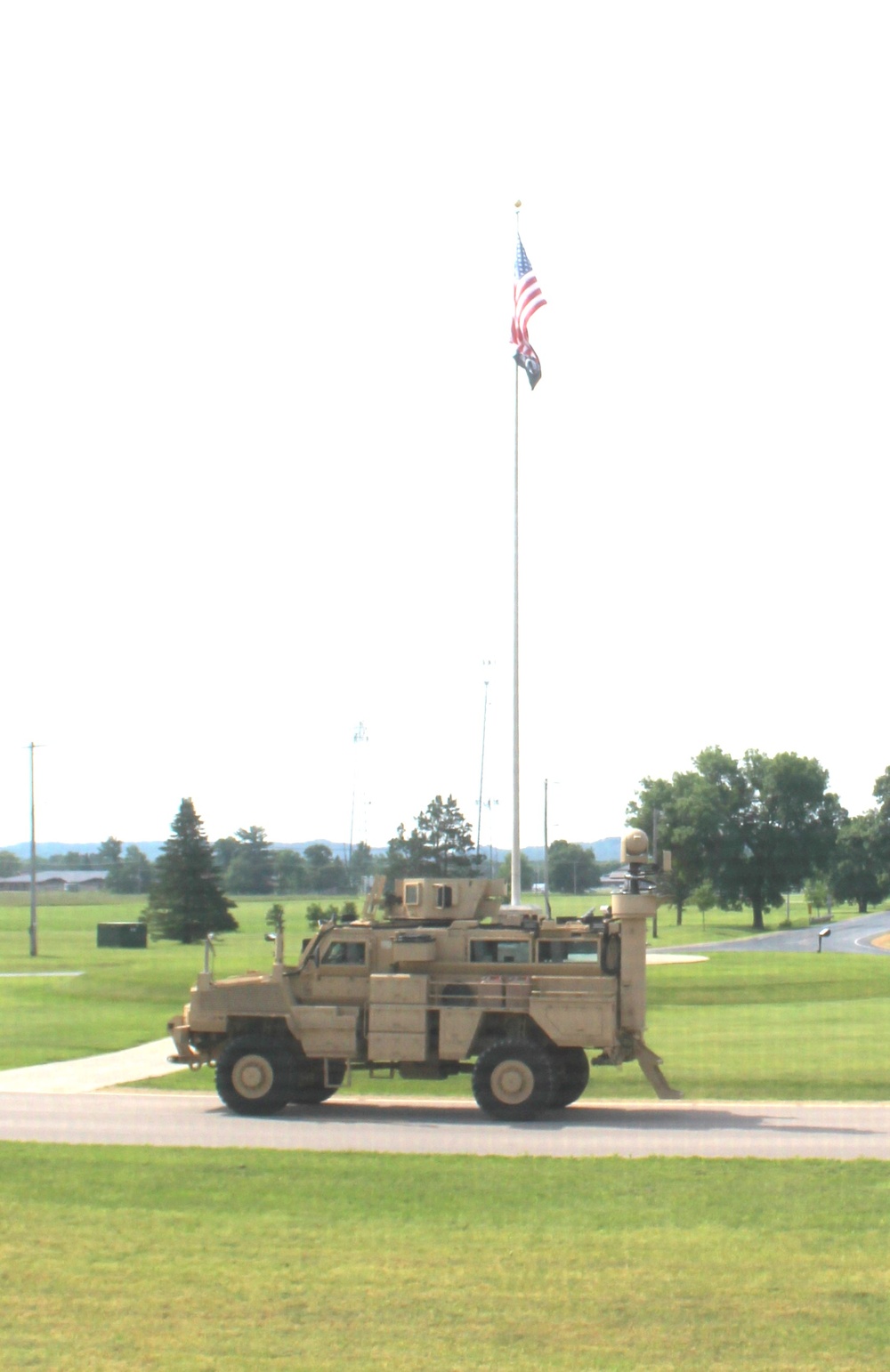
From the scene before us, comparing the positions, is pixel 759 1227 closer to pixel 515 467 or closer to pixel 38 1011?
pixel 515 467

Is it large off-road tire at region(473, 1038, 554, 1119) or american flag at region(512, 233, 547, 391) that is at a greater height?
american flag at region(512, 233, 547, 391)

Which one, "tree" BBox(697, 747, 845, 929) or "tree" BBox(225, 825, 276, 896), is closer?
"tree" BBox(697, 747, 845, 929)

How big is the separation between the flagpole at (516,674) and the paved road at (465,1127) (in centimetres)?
729

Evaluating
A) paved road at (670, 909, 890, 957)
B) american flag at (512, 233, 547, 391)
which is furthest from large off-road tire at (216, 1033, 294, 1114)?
paved road at (670, 909, 890, 957)

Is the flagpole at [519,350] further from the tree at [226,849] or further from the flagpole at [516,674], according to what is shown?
the tree at [226,849]

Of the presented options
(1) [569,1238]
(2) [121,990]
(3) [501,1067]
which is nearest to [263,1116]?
(3) [501,1067]

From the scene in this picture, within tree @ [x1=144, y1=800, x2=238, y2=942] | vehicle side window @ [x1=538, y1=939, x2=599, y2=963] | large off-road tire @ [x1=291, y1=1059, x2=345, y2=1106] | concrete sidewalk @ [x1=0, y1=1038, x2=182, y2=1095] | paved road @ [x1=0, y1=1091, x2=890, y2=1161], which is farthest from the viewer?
tree @ [x1=144, y1=800, x2=238, y2=942]

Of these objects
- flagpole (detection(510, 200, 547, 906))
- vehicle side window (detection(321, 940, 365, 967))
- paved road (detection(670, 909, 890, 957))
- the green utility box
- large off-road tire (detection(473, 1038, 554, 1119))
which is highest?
flagpole (detection(510, 200, 547, 906))

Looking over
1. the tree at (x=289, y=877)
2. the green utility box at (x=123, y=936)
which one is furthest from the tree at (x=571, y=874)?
the green utility box at (x=123, y=936)

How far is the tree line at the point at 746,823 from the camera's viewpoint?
106 m

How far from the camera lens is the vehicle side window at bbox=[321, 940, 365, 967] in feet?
61.8

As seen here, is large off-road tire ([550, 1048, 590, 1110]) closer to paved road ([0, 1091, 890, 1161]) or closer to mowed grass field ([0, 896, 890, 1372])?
paved road ([0, 1091, 890, 1161])

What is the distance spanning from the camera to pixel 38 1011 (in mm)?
34438

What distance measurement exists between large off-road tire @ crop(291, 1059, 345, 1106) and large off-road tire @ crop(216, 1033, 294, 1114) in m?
0.21
